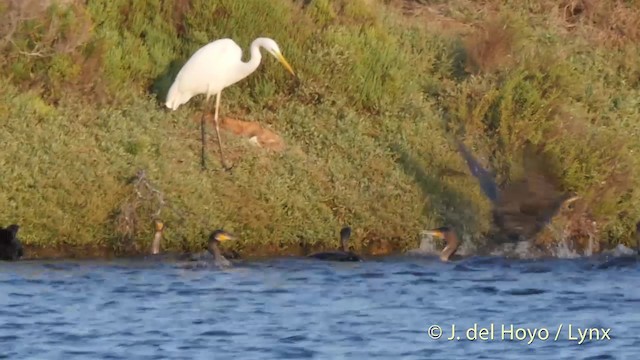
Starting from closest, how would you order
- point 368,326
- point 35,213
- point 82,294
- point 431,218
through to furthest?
point 368,326
point 82,294
point 35,213
point 431,218

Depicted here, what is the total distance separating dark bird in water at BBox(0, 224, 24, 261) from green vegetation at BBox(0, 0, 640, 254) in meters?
0.42

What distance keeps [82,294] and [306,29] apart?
5.47 m

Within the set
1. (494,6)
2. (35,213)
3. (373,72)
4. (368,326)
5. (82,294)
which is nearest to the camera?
(368,326)

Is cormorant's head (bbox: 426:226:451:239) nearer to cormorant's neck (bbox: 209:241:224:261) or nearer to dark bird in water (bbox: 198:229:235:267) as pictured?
dark bird in water (bbox: 198:229:235:267)

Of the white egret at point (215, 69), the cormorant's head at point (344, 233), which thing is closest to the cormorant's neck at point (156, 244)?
the cormorant's head at point (344, 233)

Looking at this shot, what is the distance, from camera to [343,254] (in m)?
14.2

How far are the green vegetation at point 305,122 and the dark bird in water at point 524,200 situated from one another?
19 cm

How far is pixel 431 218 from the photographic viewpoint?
15.4 metres

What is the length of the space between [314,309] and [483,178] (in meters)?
2.99

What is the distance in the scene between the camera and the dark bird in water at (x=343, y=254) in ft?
46.6

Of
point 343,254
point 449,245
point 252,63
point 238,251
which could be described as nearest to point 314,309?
point 343,254

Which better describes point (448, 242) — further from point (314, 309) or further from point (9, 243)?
point (9, 243)

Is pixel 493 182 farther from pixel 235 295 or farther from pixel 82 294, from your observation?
pixel 82 294

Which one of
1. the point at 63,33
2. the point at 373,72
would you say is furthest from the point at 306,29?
the point at 63,33
